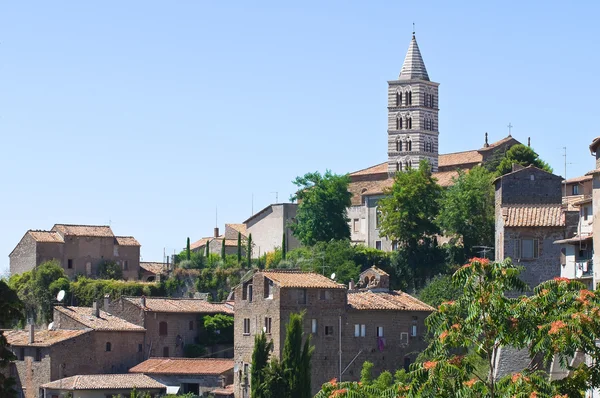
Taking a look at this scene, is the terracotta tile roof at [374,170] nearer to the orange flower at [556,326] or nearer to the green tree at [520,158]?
the green tree at [520,158]

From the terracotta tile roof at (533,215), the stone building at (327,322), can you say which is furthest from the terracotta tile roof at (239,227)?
the terracotta tile roof at (533,215)

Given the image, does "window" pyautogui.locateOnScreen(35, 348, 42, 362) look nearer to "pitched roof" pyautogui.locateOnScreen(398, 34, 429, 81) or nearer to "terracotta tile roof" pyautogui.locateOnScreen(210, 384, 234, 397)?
"terracotta tile roof" pyautogui.locateOnScreen(210, 384, 234, 397)

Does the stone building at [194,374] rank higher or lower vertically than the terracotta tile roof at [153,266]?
lower

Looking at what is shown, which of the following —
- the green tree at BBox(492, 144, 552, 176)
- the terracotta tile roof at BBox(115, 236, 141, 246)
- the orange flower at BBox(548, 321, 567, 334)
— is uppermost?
the green tree at BBox(492, 144, 552, 176)

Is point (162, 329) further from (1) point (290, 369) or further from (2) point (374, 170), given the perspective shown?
(2) point (374, 170)

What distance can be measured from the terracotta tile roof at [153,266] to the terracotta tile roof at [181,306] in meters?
11.7

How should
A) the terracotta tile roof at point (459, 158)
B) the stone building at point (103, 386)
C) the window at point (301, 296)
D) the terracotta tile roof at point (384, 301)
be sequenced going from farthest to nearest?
the terracotta tile roof at point (459, 158) → the terracotta tile roof at point (384, 301) → the stone building at point (103, 386) → the window at point (301, 296)

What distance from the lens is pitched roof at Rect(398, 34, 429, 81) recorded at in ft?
363

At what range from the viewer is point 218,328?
7225cm

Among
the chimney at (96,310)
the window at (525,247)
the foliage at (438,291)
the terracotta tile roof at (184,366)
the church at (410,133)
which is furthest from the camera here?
the church at (410,133)

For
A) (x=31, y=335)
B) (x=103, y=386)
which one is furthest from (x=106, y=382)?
(x=31, y=335)

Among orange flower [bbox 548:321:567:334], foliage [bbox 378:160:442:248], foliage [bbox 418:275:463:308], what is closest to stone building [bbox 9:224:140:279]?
foliage [bbox 378:160:442:248]

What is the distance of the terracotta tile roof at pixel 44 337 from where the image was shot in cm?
6806

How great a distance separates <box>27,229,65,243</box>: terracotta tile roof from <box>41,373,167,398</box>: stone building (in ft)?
62.0
